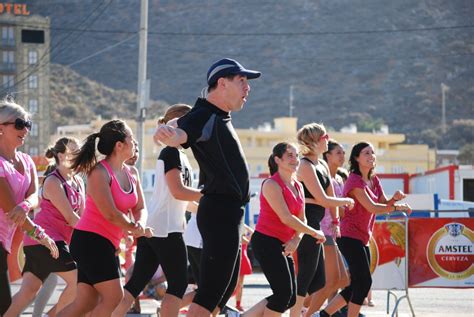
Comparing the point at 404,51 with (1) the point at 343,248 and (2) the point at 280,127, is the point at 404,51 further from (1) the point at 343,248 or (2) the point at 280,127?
(1) the point at 343,248

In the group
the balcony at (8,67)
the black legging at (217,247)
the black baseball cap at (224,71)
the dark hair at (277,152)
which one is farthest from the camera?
the balcony at (8,67)

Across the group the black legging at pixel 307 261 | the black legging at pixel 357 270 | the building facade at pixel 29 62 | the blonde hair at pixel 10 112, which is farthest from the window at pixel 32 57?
the blonde hair at pixel 10 112

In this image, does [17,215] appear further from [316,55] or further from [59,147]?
[316,55]

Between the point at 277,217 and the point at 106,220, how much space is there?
1700 mm

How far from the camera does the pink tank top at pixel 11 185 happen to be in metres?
7.83

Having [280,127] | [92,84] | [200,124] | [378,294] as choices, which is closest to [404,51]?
[92,84]

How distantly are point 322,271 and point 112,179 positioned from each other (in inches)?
115

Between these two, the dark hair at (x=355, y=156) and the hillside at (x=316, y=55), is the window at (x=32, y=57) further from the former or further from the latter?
the dark hair at (x=355, y=156)

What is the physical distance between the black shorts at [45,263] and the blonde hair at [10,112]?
1.91 m

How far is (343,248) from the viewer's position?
10305mm

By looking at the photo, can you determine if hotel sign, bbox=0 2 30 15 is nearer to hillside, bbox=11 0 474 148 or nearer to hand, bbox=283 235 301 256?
hillside, bbox=11 0 474 148

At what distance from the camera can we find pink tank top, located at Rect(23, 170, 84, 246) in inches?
385

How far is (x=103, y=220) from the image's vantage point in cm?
802

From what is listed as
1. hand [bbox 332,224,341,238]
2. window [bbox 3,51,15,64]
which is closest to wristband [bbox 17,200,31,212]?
hand [bbox 332,224,341,238]
